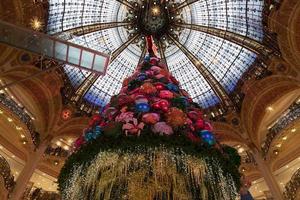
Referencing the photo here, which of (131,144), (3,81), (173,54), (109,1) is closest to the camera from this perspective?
(131,144)

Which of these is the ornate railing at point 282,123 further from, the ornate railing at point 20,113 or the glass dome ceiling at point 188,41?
the ornate railing at point 20,113

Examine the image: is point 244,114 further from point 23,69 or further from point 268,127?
point 23,69

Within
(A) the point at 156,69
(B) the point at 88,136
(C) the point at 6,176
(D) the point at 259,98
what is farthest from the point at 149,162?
(D) the point at 259,98

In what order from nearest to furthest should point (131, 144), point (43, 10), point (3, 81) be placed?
point (131, 144), point (43, 10), point (3, 81)

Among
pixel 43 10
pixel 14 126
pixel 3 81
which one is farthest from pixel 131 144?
pixel 14 126

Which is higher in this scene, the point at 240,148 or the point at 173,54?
the point at 173,54

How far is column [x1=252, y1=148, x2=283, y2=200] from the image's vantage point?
14703mm

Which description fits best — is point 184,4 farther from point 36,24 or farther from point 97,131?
point 97,131

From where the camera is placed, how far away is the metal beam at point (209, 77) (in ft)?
59.8

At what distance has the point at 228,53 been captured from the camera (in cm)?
1798

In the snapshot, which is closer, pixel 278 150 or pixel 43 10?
pixel 43 10

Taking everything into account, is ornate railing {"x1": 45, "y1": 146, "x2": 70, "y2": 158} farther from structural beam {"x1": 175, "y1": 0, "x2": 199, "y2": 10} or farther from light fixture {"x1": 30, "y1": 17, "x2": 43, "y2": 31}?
structural beam {"x1": 175, "y1": 0, "x2": 199, "y2": 10}

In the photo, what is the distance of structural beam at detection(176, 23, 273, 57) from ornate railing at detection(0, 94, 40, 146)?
31.5 ft

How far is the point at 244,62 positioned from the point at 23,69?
11.5 meters
